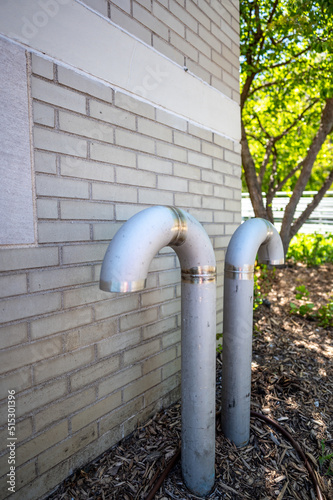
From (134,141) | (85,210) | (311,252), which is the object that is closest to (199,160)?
(134,141)

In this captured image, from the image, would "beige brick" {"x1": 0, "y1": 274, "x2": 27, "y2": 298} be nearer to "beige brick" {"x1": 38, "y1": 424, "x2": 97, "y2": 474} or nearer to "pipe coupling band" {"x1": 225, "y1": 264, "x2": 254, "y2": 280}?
"beige brick" {"x1": 38, "y1": 424, "x2": 97, "y2": 474}

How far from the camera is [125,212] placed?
2.19m

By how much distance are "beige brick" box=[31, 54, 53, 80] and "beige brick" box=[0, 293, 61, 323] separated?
1067mm

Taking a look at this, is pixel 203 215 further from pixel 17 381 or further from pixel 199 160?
pixel 17 381

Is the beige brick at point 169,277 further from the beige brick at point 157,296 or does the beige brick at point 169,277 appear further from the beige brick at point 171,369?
the beige brick at point 171,369

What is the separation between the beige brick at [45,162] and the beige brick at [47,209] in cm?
15

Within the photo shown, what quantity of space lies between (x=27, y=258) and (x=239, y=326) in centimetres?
127

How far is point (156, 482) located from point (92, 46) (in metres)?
2.36

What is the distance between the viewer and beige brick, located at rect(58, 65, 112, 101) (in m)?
1.82

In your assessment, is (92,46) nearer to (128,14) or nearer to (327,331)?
(128,14)

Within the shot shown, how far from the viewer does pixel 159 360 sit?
2527mm

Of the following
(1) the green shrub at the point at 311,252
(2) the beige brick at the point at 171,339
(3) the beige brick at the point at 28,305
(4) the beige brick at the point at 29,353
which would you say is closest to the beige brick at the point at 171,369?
(2) the beige brick at the point at 171,339

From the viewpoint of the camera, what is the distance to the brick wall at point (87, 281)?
169 cm

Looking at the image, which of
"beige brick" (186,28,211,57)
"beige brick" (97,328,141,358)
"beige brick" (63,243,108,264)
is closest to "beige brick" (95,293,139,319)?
"beige brick" (97,328,141,358)
